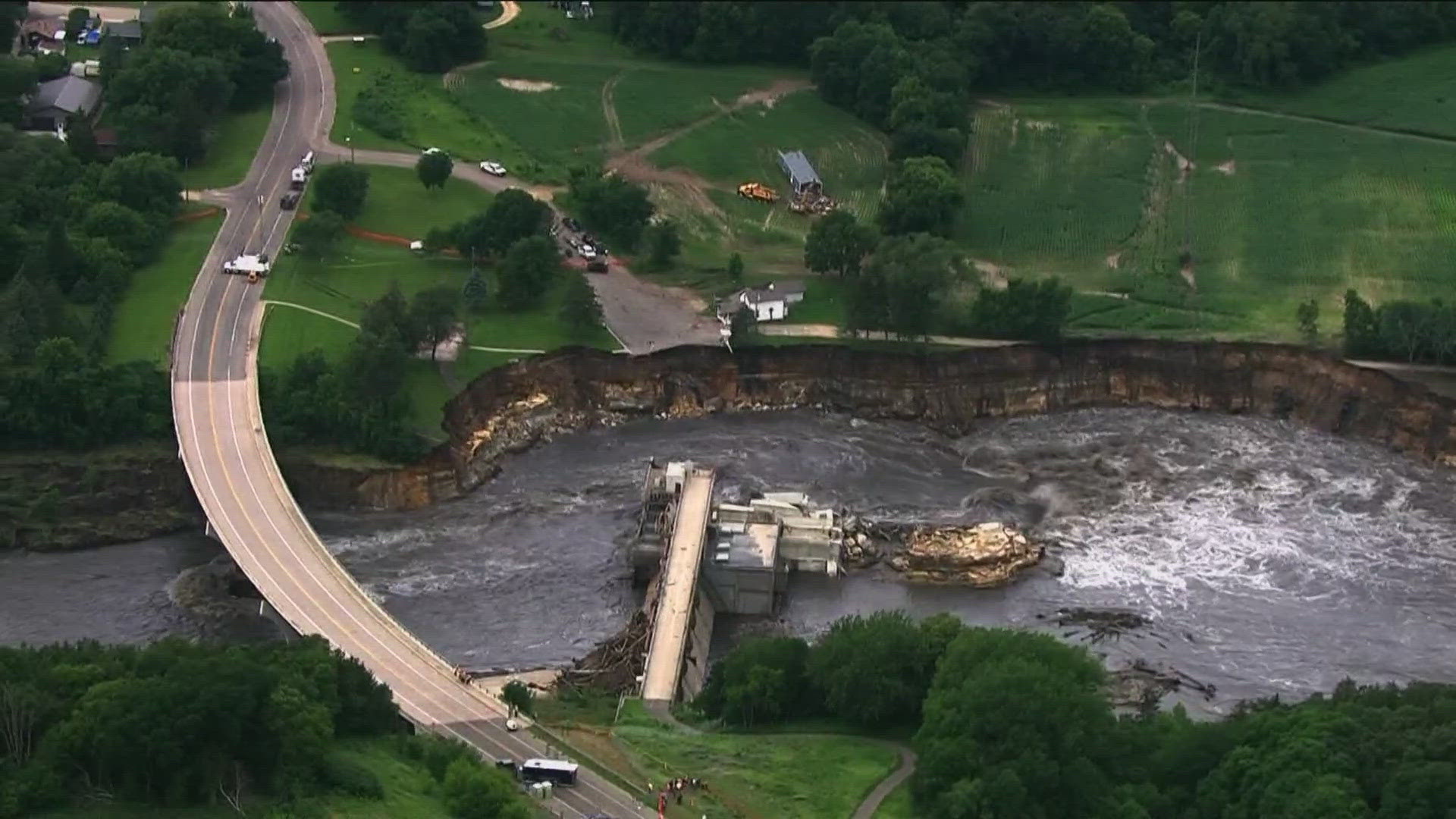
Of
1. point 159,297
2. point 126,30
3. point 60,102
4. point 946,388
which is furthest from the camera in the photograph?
point 126,30

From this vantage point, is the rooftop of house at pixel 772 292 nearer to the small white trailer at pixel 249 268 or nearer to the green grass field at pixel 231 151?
the small white trailer at pixel 249 268

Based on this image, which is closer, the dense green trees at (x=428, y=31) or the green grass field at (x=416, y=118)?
the green grass field at (x=416, y=118)

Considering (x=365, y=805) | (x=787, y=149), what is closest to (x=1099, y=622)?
(x=365, y=805)

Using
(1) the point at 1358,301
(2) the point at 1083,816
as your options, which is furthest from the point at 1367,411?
(2) the point at 1083,816

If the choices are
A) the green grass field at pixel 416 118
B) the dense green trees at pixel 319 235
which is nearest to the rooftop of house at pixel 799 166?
the green grass field at pixel 416 118

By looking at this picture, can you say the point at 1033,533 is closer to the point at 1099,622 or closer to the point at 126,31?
the point at 1099,622

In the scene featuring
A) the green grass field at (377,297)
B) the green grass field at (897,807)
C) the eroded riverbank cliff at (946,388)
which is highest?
the green grass field at (377,297)
